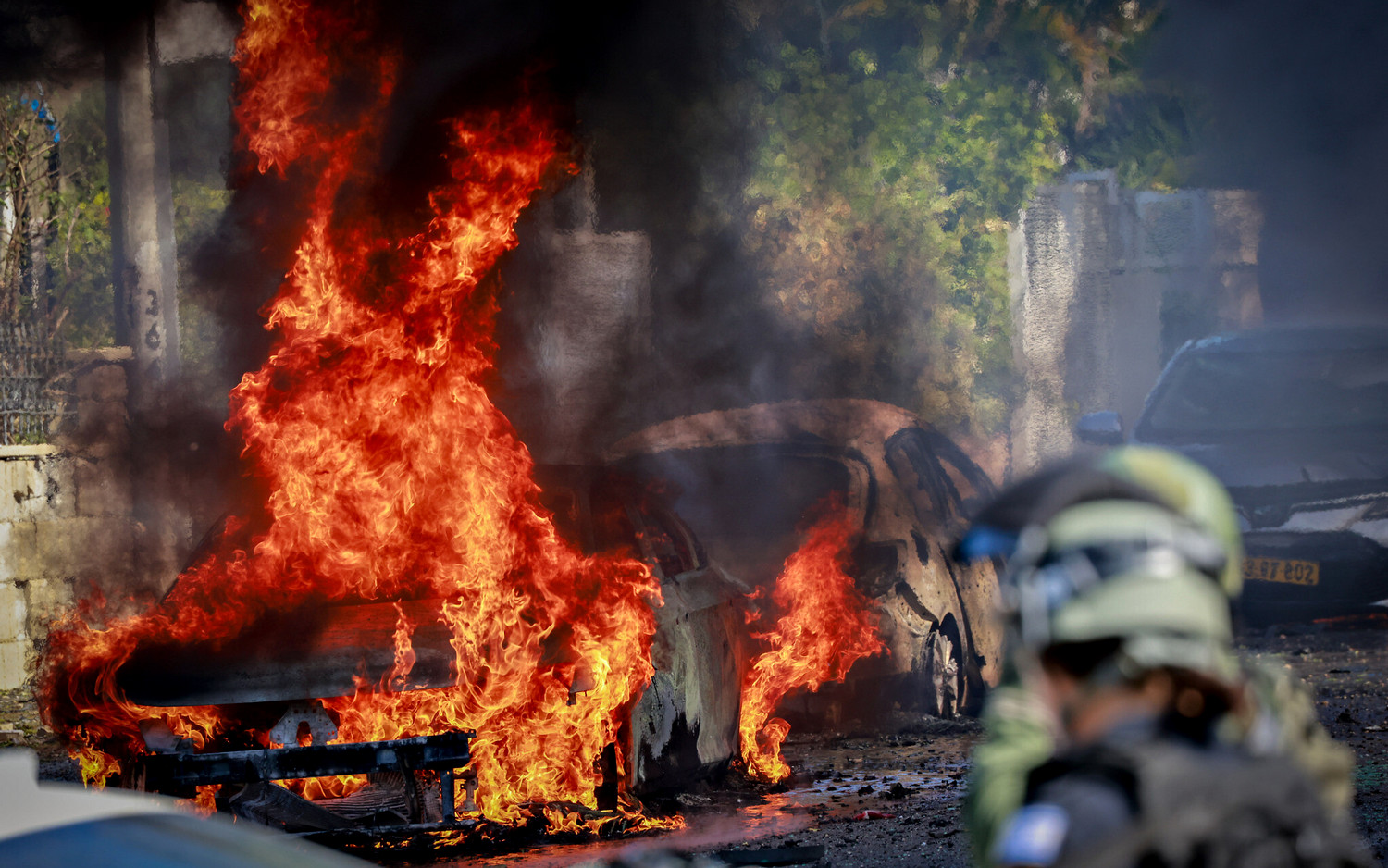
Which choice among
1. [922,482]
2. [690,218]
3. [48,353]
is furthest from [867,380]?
[48,353]

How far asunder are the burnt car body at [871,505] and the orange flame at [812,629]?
4.3 inches

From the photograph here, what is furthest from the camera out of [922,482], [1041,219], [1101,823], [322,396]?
[1041,219]

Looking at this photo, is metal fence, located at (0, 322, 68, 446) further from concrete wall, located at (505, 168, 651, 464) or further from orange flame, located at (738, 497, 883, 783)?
orange flame, located at (738, 497, 883, 783)

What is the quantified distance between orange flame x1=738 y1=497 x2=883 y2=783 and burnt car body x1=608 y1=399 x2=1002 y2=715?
110 millimetres

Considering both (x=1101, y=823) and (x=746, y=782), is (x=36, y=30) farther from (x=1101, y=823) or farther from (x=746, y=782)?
(x=1101, y=823)

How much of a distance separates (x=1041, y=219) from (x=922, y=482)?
10341 millimetres

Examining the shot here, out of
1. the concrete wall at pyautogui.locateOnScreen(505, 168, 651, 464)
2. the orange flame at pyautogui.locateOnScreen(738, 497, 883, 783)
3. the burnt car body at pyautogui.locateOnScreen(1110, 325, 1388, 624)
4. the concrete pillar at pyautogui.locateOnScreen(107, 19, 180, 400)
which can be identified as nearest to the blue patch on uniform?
the orange flame at pyautogui.locateOnScreen(738, 497, 883, 783)

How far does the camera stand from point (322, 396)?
728 cm

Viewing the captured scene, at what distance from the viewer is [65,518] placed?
10.9 m

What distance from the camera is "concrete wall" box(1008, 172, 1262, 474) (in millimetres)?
17375

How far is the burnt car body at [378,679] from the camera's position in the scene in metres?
4.94

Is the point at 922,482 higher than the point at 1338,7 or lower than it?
lower

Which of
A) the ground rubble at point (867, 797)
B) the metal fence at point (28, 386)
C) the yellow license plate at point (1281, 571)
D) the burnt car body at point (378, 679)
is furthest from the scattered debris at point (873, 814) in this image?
the metal fence at point (28, 386)

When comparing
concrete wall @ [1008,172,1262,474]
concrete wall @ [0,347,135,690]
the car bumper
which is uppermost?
concrete wall @ [1008,172,1262,474]
